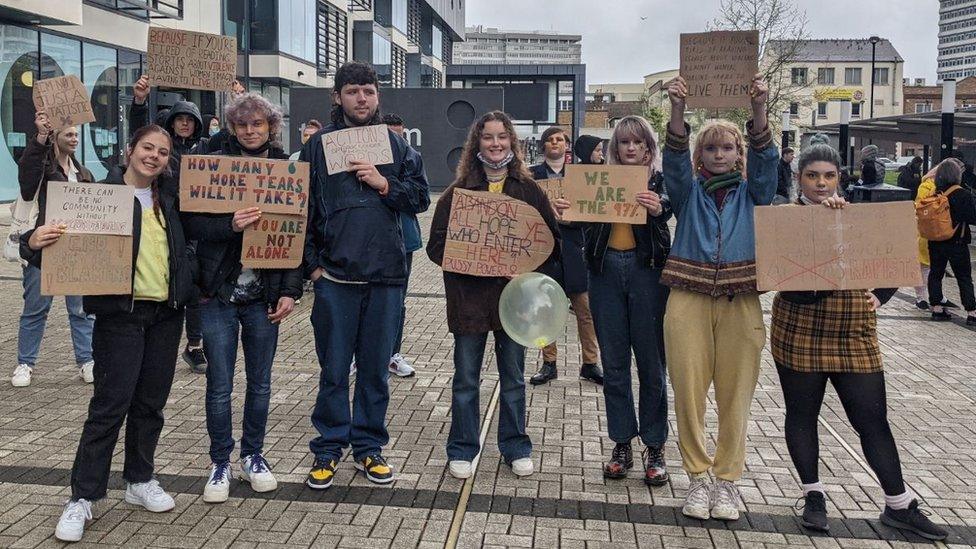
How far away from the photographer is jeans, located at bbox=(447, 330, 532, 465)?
496 centimetres

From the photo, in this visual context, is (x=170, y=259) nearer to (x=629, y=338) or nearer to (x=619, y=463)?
(x=629, y=338)

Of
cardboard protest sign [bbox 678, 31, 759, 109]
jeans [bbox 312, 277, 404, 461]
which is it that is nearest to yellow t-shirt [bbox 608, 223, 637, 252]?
cardboard protest sign [bbox 678, 31, 759, 109]

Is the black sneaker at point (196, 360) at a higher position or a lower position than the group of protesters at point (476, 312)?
lower

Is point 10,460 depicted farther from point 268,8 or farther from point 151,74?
point 268,8

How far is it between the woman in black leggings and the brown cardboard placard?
3.13m

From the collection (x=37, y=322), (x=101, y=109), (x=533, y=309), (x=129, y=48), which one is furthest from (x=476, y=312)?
(x=129, y=48)

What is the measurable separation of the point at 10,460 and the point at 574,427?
340 cm

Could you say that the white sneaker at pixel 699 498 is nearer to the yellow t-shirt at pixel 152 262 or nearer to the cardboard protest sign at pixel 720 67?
the cardboard protest sign at pixel 720 67

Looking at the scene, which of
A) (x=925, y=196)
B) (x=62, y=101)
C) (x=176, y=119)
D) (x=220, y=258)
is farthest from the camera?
(x=925, y=196)

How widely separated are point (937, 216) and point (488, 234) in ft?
25.0

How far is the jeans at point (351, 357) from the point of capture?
15.7 ft

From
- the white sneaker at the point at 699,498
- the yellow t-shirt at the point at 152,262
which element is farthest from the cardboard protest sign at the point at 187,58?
the white sneaker at the point at 699,498

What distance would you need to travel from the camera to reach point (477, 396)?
198 inches

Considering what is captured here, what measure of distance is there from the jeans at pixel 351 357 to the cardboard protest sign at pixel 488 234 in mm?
414
